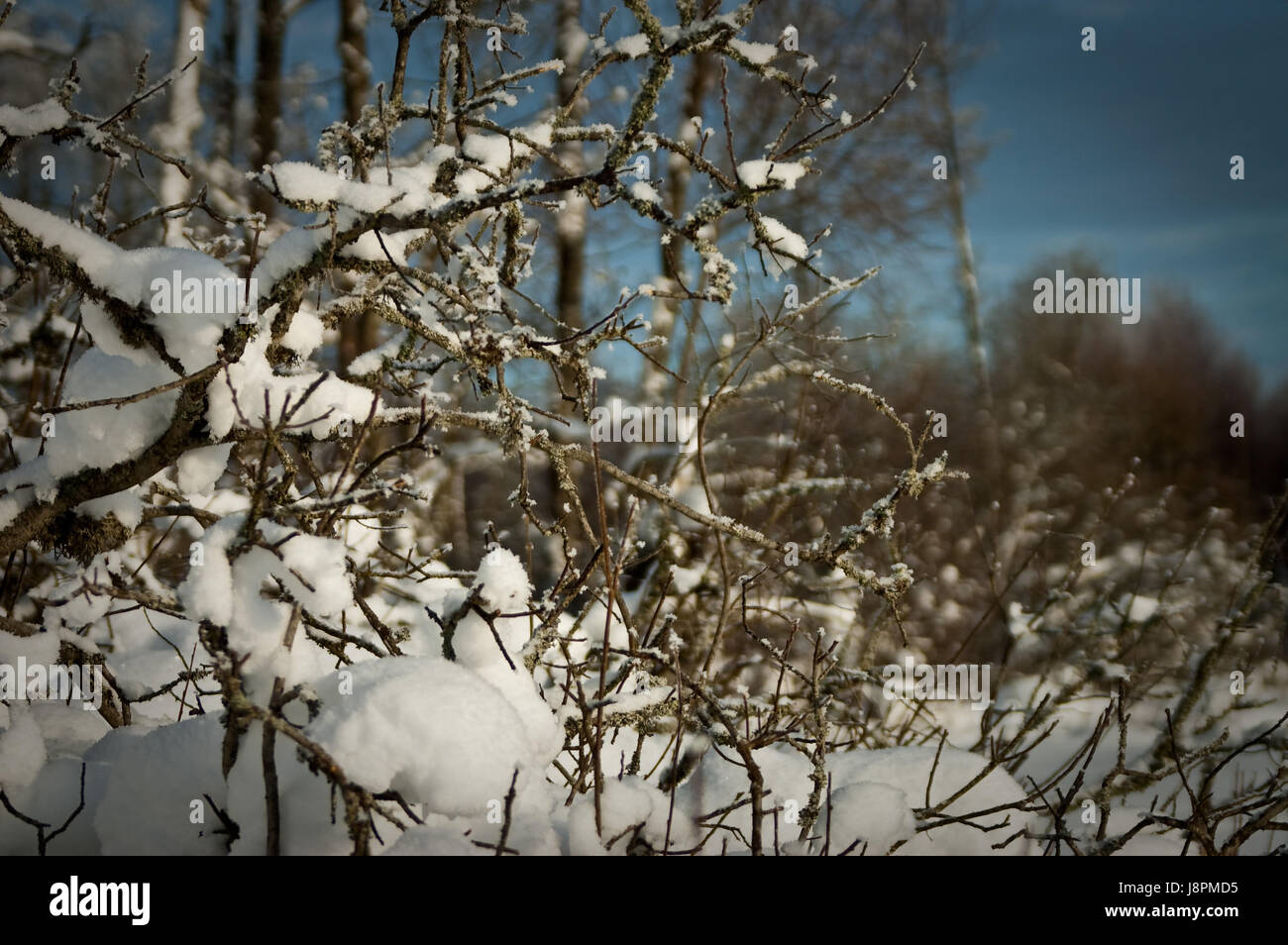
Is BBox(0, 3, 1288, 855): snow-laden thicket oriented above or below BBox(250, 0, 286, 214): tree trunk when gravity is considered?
below

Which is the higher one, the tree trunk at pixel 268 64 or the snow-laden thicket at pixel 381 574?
the tree trunk at pixel 268 64

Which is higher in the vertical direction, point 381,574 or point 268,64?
point 268,64

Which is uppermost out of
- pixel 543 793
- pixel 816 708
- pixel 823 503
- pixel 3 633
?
pixel 823 503

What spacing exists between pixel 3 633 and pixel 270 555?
3.73 ft

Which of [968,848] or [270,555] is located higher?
[270,555]

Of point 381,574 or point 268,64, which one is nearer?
point 381,574

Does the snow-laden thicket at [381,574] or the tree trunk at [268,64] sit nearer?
the snow-laden thicket at [381,574]

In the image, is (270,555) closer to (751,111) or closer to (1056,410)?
(751,111)

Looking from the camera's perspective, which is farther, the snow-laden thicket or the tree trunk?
the tree trunk
